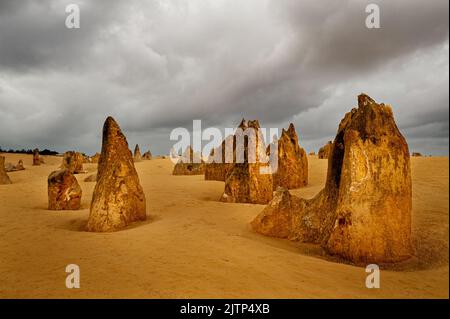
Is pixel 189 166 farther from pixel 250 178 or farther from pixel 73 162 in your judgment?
pixel 250 178

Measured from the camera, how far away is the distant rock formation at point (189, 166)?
21469 millimetres

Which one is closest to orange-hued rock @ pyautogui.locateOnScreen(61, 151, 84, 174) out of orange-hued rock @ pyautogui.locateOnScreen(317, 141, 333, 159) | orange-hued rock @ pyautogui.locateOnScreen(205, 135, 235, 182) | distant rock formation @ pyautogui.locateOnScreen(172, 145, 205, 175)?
distant rock formation @ pyautogui.locateOnScreen(172, 145, 205, 175)

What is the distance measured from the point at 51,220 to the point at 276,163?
353 inches

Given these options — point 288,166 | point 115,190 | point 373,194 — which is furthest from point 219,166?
point 373,194

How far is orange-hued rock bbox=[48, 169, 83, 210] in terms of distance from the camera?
891cm

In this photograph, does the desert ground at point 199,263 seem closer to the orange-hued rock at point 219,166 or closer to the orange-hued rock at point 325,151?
the orange-hued rock at point 219,166

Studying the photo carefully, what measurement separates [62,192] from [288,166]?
872cm

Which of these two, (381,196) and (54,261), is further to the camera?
(381,196)

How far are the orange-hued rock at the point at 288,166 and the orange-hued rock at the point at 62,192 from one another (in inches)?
302

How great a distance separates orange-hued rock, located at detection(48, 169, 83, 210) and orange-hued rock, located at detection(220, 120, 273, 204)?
444 centimetres

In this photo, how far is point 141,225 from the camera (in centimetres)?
665

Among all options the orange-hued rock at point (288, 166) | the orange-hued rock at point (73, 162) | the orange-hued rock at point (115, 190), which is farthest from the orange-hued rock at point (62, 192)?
the orange-hued rock at point (73, 162)

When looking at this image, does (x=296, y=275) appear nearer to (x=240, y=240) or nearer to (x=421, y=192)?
(x=240, y=240)
